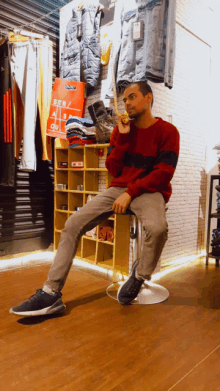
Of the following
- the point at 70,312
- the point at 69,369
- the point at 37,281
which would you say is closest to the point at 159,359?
the point at 69,369

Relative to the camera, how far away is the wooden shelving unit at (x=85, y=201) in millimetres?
3104

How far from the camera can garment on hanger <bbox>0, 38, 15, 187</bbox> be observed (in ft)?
10.5

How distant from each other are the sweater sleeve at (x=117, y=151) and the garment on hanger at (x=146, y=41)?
0.96 metres

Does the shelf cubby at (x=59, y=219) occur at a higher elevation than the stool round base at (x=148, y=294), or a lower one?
higher

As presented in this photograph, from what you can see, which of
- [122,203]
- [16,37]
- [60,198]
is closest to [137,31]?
[16,37]

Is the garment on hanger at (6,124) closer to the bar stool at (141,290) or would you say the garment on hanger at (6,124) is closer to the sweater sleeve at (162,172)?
the bar stool at (141,290)

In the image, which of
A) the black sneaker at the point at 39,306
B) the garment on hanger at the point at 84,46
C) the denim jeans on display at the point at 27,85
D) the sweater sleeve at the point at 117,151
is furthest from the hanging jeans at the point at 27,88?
the black sneaker at the point at 39,306

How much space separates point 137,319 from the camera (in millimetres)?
1946

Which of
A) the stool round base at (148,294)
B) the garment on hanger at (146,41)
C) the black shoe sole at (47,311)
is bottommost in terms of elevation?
the stool round base at (148,294)

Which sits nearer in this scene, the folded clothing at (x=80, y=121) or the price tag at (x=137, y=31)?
the price tag at (x=137, y=31)

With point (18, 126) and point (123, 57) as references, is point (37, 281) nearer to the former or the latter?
point (18, 126)

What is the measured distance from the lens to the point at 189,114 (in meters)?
3.78

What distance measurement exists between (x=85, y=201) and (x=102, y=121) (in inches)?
36.1

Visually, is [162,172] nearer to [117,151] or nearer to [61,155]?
[117,151]
